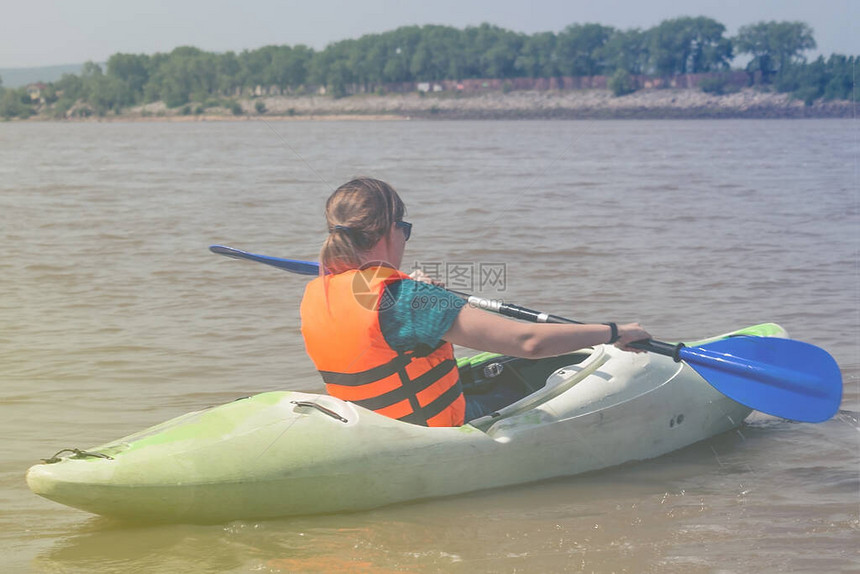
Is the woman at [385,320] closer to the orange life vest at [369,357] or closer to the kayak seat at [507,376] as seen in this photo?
the orange life vest at [369,357]

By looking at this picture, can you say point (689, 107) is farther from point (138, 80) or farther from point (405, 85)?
point (138, 80)

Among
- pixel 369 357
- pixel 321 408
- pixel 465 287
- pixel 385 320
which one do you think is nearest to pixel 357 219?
pixel 385 320

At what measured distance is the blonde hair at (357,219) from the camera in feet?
9.80

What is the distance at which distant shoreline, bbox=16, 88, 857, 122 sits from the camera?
270ft

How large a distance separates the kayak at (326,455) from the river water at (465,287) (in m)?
0.08

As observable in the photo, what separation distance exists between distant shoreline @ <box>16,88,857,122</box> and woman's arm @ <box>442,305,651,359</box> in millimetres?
81476

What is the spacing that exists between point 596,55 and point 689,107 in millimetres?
15785

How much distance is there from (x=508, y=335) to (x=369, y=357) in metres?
0.46

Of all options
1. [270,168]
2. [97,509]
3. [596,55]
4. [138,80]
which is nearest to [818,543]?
[97,509]

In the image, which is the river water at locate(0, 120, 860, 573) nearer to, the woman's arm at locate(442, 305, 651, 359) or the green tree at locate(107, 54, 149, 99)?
the woman's arm at locate(442, 305, 651, 359)

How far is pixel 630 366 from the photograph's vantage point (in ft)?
12.8

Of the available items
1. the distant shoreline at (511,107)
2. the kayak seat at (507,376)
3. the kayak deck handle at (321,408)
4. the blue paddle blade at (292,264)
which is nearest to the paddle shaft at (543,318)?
the kayak seat at (507,376)

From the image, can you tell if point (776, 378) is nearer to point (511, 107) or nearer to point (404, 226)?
point (404, 226)

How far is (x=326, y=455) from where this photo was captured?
3221mm
